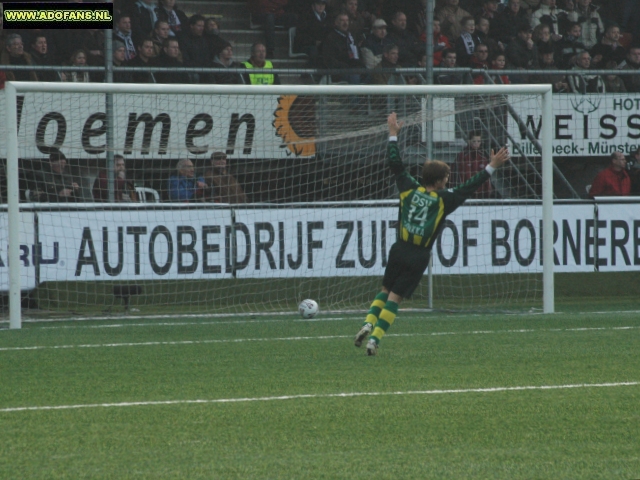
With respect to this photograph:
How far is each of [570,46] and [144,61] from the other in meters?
7.78

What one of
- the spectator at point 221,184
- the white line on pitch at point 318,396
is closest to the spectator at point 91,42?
the spectator at point 221,184

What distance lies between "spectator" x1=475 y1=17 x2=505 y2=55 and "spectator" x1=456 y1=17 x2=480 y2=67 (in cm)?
10

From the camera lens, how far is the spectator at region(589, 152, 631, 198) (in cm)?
1524

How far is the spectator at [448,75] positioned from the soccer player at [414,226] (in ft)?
22.0

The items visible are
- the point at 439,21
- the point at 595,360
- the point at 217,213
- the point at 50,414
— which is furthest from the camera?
the point at 439,21

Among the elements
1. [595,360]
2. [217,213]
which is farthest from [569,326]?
[217,213]

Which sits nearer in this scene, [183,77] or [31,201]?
[31,201]

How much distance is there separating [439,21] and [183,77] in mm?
5324

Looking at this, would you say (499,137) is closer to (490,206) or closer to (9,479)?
(490,206)

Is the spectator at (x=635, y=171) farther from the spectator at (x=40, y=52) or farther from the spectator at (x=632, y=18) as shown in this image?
the spectator at (x=40, y=52)

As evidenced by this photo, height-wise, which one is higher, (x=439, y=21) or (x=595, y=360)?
(x=439, y=21)

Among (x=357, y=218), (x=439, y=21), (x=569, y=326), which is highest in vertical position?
(x=439, y=21)

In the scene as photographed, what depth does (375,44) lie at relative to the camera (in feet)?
54.3

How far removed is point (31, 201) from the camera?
12680 millimetres
